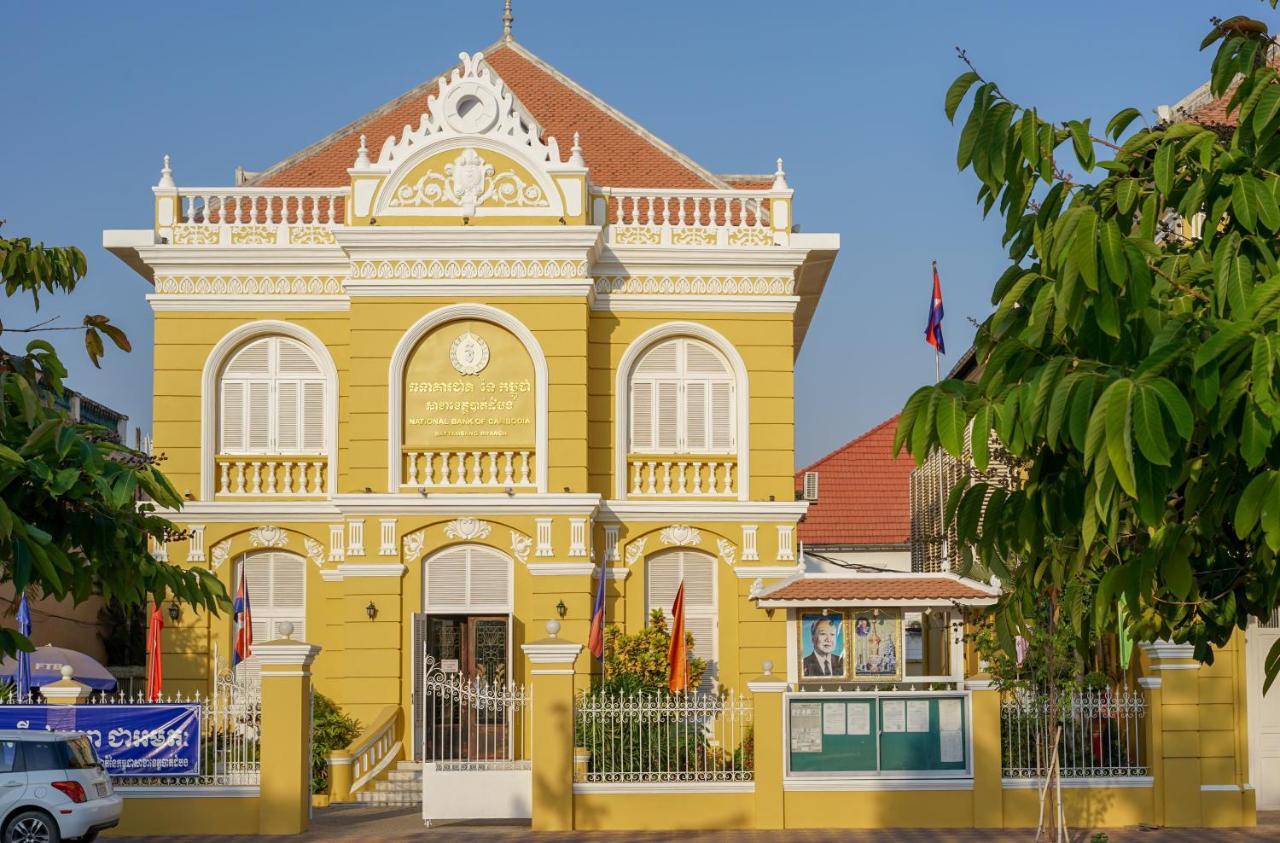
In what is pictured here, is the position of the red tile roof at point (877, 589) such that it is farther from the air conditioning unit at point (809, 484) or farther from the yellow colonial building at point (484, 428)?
the air conditioning unit at point (809, 484)

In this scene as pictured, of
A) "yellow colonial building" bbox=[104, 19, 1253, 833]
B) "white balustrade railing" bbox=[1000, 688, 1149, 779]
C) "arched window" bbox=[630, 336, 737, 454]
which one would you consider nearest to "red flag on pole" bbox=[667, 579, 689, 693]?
"yellow colonial building" bbox=[104, 19, 1253, 833]

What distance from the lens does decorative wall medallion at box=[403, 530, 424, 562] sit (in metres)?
23.7

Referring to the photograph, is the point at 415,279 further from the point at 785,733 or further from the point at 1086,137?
the point at 1086,137

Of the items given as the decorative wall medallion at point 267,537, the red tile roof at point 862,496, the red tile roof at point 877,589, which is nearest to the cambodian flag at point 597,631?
the red tile roof at point 877,589

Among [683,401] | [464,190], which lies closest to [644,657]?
[683,401]

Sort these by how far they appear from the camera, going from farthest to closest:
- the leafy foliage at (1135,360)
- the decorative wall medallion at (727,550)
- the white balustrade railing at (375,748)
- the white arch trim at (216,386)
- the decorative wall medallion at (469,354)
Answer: the white arch trim at (216,386), the decorative wall medallion at (727,550), the decorative wall medallion at (469,354), the white balustrade railing at (375,748), the leafy foliage at (1135,360)

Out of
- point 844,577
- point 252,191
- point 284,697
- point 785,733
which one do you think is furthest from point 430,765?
point 252,191

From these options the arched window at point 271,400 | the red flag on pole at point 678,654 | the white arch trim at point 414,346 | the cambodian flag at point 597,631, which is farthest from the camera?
the arched window at point 271,400

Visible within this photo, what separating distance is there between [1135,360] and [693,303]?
58.4 ft

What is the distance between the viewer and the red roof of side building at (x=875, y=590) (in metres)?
21.3

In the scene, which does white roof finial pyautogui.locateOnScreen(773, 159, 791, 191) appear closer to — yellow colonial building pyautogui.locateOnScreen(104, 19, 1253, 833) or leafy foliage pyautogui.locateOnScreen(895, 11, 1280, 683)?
yellow colonial building pyautogui.locateOnScreen(104, 19, 1253, 833)

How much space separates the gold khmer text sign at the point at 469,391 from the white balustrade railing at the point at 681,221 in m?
2.40

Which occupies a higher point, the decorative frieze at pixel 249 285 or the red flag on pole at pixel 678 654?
the decorative frieze at pixel 249 285

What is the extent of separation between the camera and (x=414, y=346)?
79.5 feet
